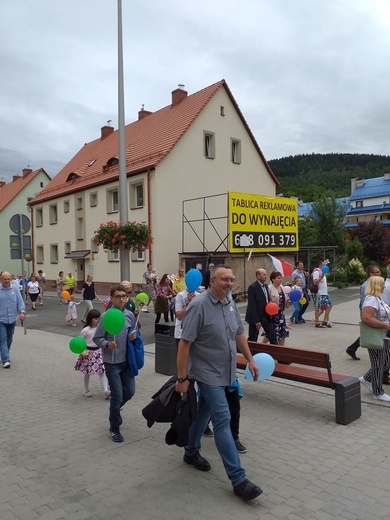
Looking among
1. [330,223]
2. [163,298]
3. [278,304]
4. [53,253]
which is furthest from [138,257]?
[330,223]

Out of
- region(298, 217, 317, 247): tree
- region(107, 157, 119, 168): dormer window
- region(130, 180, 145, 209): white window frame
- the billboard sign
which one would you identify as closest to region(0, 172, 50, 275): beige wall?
region(107, 157, 119, 168): dormer window

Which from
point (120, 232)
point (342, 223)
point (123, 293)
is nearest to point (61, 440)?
point (123, 293)

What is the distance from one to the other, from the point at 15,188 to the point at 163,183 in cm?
2944

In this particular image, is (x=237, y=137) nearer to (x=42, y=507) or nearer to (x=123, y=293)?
(x=123, y=293)

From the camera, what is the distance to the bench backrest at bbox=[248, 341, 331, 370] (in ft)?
17.3

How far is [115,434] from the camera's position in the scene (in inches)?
185

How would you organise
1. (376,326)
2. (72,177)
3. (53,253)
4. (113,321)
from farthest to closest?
(53,253) < (72,177) < (376,326) < (113,321)

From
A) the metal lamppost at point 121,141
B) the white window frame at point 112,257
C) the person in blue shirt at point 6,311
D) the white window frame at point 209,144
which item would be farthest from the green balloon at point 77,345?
the white window frame at point 209,144

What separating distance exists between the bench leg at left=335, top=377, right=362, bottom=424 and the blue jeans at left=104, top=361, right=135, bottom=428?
2357 mm

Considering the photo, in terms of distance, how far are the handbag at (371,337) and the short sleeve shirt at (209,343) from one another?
292cm

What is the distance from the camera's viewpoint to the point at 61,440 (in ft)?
15.7

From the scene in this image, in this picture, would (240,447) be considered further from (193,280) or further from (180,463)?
(193,280)

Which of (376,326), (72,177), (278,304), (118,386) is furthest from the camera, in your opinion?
(72,177)

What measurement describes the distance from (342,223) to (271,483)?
33155 mm
